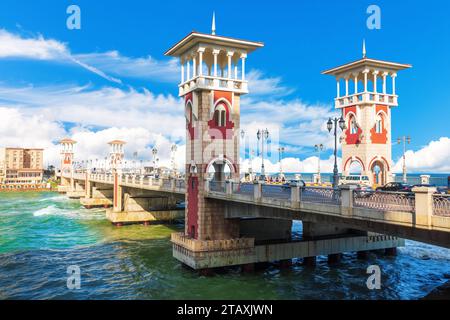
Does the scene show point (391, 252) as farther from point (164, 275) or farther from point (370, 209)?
point (370, 209)

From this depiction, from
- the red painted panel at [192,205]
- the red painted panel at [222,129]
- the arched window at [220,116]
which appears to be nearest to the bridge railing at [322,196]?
the red painted panel at [222,129]

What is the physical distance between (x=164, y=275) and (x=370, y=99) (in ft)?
94.8

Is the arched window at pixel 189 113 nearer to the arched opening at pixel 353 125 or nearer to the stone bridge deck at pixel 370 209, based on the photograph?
the stone bridge deck at pixel 370 209

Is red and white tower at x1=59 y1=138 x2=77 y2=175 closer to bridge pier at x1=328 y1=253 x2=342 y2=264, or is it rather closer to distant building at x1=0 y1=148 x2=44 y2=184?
distant building at x1=0 y1=148 x2=44 y2=184

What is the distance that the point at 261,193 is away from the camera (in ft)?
80.4

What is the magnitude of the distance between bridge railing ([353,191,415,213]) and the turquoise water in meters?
9.87

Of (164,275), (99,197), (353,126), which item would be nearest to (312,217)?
(164,275)

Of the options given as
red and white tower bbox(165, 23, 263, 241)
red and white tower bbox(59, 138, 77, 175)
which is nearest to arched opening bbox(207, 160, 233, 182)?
red and white tower bbox(165, 23, 263, 241)

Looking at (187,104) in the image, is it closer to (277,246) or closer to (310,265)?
(277,246)

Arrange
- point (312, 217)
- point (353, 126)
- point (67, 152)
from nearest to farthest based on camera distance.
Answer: point (312, 217) < point (353, 126) < point (67, 152)

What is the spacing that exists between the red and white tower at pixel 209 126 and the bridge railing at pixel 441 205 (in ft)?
60.6

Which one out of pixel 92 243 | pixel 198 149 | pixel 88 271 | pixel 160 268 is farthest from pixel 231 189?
pixel 92 243

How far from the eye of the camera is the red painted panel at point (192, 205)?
31234 millimetres

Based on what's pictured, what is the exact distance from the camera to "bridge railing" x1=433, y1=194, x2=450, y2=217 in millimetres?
13805
